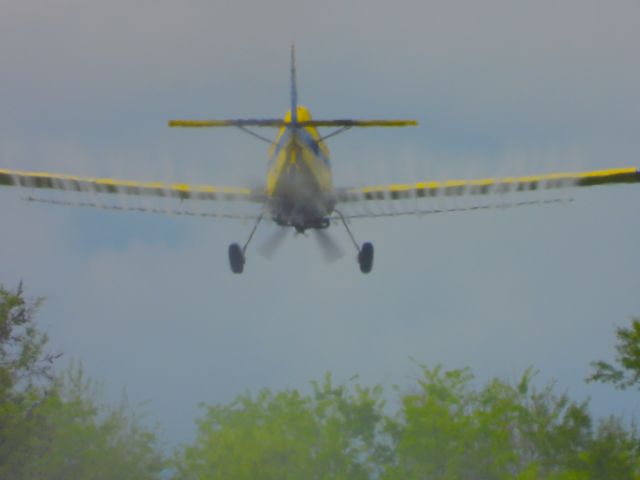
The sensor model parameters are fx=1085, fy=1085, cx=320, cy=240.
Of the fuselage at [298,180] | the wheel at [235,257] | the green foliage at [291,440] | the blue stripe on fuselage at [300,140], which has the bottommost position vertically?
the wheel at [235,257]

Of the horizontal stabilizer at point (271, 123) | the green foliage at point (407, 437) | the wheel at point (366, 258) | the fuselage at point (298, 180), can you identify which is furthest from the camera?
the green foliage at point (407, 437)

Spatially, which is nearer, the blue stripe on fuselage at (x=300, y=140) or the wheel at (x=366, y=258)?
the blue stripe on fuselage at (x=300, y=140)

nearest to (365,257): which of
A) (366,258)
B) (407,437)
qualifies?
(366,258)

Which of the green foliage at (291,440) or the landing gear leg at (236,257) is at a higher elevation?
the green foliage at (291,440)

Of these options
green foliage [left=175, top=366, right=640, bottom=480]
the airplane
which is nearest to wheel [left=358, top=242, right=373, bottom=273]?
the airplane

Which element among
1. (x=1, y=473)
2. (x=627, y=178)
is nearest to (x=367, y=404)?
(x=1, y=473)

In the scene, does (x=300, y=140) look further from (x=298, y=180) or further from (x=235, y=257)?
(x=235, y=257)

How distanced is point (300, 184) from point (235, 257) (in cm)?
284

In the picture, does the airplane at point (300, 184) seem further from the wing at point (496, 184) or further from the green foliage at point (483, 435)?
the green foliage at point (483, 435)

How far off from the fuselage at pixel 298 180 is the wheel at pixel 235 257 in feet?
5.72

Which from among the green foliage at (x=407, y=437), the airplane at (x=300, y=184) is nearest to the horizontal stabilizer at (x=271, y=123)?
the airplane at (x=300, y=184)

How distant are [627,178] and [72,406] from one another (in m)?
40.3

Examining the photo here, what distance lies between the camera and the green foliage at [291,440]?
202 feet

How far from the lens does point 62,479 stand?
57188 mm
